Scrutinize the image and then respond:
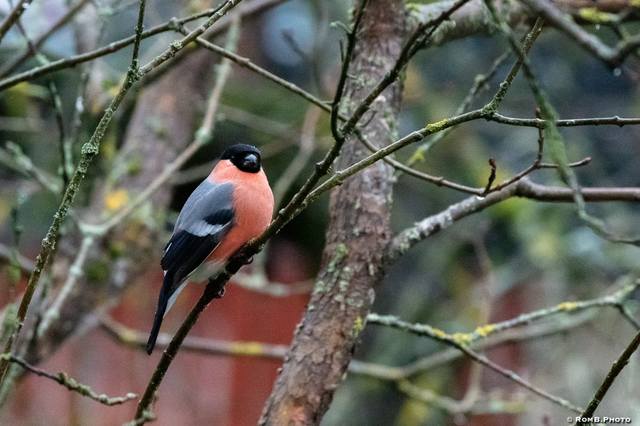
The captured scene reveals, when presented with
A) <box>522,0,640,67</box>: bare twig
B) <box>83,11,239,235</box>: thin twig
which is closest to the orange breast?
<box>83,11,239,235</box>: thin twig

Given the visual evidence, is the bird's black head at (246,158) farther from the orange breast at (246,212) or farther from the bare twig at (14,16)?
the bare twig at (14,16)

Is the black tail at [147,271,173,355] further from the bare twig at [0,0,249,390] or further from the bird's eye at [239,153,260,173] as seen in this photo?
the bare twig at [0,0,249,390]

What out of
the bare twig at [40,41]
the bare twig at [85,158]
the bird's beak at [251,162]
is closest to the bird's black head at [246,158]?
the bird's beak at [251,162]

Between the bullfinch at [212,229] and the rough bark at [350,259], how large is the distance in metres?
0.30

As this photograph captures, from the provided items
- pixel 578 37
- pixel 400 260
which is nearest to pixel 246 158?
pixel 578 37

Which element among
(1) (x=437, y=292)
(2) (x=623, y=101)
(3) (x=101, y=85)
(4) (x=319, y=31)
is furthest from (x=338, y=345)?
(2) (x=623, y=101)

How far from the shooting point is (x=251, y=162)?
2.93 m

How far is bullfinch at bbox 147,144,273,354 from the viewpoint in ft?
8.63

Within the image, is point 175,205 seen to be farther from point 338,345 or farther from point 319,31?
point 338,345

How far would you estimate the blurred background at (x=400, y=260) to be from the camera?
183 inches

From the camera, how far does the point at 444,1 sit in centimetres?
278

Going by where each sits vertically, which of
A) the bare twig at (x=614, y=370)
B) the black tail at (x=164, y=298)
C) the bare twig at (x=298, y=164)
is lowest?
the bare twig at (x=614, y=370)

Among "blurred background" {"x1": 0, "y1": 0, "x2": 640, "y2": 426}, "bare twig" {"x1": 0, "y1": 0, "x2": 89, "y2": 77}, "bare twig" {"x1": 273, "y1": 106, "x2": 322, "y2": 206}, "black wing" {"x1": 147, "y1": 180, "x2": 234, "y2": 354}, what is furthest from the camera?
"blurred background" {"x1": 0, "y1": 0, "x2": 640, "y2": 426}

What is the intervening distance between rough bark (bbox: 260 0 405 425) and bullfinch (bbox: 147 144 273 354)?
300mm
